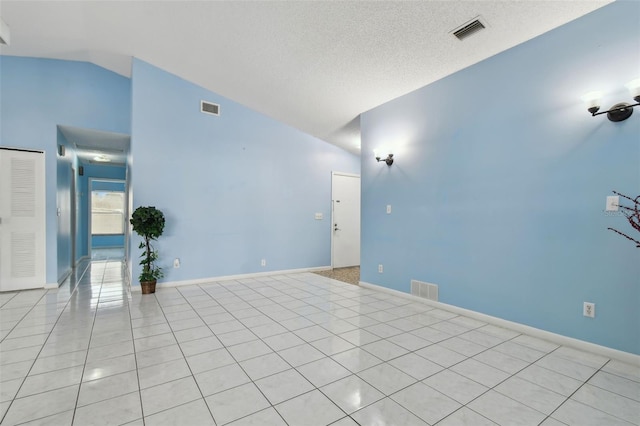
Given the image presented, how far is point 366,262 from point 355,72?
115 inches

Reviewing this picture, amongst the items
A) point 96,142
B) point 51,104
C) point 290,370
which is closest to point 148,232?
point 51,104

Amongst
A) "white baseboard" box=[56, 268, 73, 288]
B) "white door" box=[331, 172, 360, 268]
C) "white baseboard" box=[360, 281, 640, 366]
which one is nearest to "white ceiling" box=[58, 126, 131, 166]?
"white baseboard" box=[56, 268, 73, 288]

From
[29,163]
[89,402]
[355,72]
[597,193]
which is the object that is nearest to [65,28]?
[29,163]

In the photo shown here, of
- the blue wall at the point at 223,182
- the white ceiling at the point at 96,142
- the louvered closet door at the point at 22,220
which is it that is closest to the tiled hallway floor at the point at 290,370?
the louvered closet door at the point at 22,220

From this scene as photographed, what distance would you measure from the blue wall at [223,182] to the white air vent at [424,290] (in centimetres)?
266

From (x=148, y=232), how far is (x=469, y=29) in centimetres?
471

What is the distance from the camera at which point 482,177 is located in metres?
3.33

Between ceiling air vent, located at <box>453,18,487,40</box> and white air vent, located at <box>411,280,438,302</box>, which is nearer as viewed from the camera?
ceiling air vent, located at <box>453,18,487,40</box>

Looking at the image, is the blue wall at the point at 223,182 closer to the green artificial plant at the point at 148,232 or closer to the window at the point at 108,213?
the green artificial plant at the point at 148,232

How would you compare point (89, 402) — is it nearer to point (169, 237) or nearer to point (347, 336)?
point (347, 336)

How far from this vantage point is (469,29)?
9.48 ft

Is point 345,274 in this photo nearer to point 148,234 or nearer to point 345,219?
point 345,219

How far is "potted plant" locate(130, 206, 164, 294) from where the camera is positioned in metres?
4.19

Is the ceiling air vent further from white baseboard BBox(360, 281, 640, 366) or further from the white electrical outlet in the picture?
white baseboard BBox(360, 281, 640, 366)
